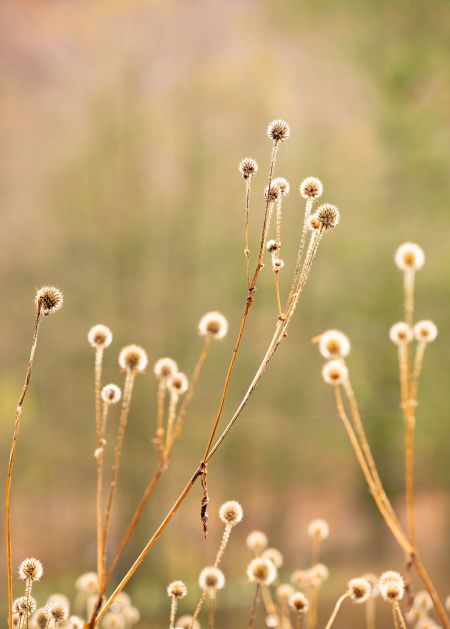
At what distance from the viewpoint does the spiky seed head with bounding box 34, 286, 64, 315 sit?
44cm

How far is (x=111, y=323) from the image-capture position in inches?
86.9

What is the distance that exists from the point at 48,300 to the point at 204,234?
1.81m

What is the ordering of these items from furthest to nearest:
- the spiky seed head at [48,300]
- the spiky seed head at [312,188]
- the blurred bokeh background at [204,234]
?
the blurred bokeh background at [204,234]
the spiky seed head at [312,188]
the spiky seed head at [48,300]

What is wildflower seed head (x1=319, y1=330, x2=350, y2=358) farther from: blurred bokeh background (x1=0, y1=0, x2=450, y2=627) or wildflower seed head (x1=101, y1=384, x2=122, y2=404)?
blurred bokeh background (x1=0, y1=0, x2=450, y2=627)

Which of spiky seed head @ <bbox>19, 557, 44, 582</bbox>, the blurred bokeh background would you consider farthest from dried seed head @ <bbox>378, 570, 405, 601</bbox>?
the blurred bokeh background

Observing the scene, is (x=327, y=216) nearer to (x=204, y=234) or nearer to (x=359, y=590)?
(x=359, y=590)

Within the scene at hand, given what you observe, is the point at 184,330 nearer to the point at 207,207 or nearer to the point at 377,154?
the point at 207,207

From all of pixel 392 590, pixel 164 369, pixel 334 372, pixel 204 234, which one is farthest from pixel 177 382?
pixel 204 234

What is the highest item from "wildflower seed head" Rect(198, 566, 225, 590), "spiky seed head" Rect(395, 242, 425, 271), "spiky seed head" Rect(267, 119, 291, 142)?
"spiky seed head" Rect(267, 119, 291, 142)

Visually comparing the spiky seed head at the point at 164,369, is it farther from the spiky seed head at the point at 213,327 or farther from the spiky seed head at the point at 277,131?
the spiky seed head at the point at 277,131

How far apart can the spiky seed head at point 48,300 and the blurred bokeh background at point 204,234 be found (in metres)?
1.67

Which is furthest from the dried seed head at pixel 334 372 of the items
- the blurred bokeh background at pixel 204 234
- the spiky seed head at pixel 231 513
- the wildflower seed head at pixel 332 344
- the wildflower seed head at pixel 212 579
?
the blurred bokeh background at pixel 204 234

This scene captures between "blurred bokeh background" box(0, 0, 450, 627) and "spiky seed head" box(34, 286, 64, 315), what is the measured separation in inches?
65.8

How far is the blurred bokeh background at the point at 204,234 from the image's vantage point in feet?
7.11
